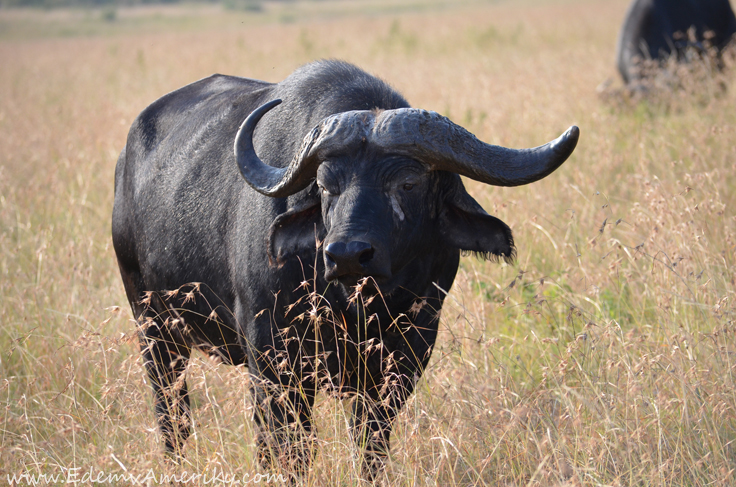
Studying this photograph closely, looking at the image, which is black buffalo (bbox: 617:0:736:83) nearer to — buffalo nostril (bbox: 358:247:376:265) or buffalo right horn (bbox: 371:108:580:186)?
buffalo right horn (bbox: 371:108:580:186)

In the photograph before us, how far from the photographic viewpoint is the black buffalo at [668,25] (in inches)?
376

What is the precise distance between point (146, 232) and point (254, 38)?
77.2 ft

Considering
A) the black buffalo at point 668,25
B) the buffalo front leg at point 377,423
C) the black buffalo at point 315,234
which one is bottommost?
the buffalo front leg at point 377,423

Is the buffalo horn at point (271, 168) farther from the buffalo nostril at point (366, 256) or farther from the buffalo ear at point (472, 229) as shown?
the buffalo ear at point (472, 229)

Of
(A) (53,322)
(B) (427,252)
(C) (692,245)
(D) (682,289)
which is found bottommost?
(A) (53,322)

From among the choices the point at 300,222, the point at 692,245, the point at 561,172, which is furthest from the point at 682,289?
the point at 561,172

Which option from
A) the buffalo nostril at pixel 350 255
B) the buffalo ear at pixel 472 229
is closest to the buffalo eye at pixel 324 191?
the buffalo nostril at pixel 350 255

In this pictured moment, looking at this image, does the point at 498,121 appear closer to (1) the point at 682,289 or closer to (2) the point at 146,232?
(1) the point at 682,289

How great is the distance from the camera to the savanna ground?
2.59m

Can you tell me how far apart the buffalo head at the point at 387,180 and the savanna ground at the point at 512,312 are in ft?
1.20

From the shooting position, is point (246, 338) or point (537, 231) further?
point (537, 231)

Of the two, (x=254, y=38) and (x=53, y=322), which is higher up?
(x=254, y=38)

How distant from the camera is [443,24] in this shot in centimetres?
2648

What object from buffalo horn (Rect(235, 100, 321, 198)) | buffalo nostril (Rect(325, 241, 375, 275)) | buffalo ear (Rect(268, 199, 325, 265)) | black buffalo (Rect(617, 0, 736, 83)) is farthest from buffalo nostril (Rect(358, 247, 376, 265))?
black buffalo (Rect(617, 0, 736, 83))
